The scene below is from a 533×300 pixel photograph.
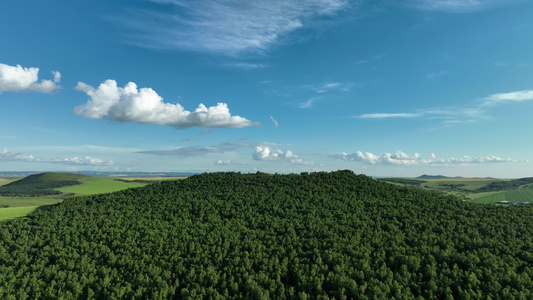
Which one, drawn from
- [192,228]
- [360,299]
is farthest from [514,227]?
[192,228]

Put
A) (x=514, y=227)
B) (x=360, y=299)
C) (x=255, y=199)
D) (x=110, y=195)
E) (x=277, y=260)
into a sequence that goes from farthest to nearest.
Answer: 1. (x=110, y=195)
2. (x=255, y=199)
3. (x=514, y=227)
4. (x=277, y=260)
5. (x=360, y=299)

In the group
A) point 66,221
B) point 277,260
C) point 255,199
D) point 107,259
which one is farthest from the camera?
point 255,199

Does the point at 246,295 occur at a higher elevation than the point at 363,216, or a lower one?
lower

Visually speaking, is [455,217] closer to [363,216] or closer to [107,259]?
[363,216]

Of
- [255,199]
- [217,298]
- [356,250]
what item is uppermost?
[255,199]

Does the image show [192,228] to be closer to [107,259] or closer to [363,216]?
[107,259]

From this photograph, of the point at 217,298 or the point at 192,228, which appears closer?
the point at 217,298
